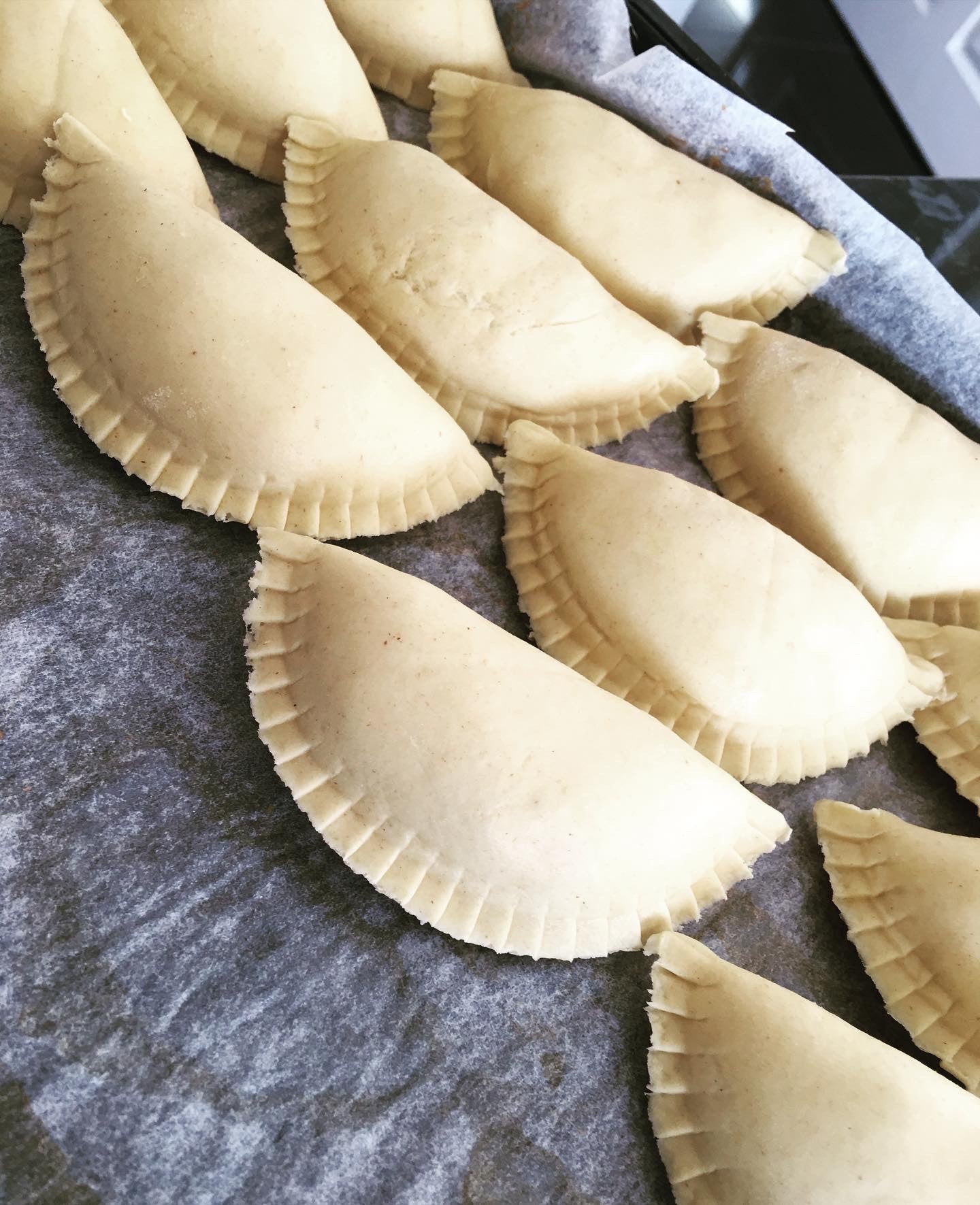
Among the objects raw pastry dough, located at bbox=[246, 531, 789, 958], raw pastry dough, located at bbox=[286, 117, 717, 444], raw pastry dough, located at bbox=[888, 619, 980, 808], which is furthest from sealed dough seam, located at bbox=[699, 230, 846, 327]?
raw pastry dough, located at bbox=[246, 531, 789, 958]

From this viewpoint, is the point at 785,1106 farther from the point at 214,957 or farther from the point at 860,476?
the point at 860,476

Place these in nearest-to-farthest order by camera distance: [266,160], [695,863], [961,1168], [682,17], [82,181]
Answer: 1. [961,1168]
2. [695,863]
3. [82,181]
4. [266,160]
5. [682,17]

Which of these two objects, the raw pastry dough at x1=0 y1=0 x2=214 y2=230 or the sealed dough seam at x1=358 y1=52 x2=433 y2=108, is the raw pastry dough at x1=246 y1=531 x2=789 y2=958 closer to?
the raw pastry dough at x1=0 y1=0 x2=214 y2=230

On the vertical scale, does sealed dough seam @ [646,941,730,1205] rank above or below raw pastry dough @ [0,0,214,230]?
below

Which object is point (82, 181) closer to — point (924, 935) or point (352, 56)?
point (352, 56)

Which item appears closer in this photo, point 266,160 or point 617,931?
point 617,931

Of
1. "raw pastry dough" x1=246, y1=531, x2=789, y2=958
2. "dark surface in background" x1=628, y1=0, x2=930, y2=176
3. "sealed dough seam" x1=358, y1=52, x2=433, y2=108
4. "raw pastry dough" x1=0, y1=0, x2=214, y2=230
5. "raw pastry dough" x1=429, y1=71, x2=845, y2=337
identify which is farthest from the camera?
"dark surface in background" x1=628, y1=0, x2=930, y2=176

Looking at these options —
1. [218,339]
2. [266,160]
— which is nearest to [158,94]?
[266,160]
